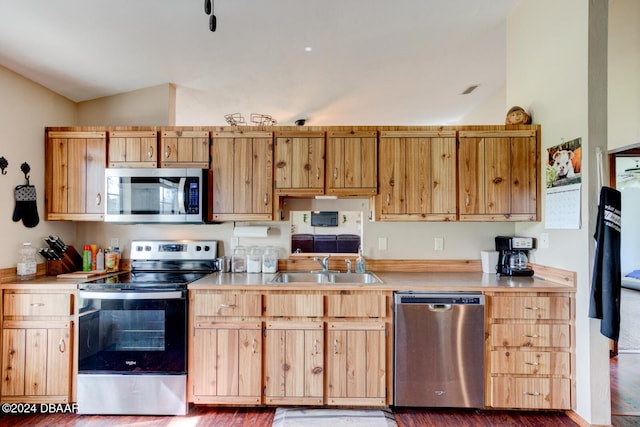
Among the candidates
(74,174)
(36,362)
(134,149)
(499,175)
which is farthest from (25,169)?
(499,175)

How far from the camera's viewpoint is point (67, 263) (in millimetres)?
2766

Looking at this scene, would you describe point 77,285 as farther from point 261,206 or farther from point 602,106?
point 602,106

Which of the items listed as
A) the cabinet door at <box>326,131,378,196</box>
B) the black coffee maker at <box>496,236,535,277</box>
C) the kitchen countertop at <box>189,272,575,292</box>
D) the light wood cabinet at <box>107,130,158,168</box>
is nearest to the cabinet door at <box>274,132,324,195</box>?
the cabinet door at <box>326,131,378,196</box>

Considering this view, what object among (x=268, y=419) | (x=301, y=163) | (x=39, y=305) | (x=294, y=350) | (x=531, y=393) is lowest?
(x=268, y=419)

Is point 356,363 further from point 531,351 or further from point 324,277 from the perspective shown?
point 531,351

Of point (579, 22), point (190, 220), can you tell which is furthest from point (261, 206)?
point (579, 22)

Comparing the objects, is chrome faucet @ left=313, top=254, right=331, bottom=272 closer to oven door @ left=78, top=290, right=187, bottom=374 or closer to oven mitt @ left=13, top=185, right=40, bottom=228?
oven door @ left=78, top=290, right=187, bottom=374

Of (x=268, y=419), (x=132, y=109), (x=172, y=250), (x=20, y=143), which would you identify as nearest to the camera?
(x=268, y=419)

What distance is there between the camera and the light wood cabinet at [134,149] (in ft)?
8.74

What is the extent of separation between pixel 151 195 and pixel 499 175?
2.76m

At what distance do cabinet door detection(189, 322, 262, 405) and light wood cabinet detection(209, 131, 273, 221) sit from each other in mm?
866

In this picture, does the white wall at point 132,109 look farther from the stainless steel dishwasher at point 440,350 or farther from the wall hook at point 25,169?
the stainless steel dishwasher at point 440,350

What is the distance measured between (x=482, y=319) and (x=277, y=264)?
5.46 ft

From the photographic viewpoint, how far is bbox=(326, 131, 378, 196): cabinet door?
2.63m
